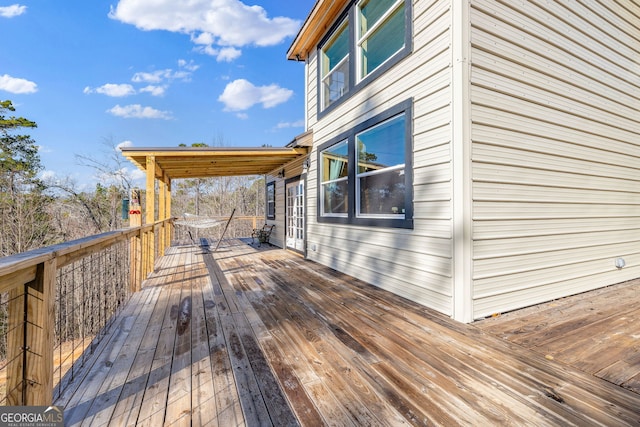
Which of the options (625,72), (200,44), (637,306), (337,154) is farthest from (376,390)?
(200,44)

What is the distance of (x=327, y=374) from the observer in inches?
65.4

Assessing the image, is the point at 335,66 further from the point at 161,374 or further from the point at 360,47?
the point at 161,374

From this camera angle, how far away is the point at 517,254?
108 inches

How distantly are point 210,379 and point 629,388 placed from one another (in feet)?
7.69

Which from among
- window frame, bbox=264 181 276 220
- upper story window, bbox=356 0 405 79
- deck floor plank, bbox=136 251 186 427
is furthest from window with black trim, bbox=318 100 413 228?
window frame, bbox=264 181 276 220

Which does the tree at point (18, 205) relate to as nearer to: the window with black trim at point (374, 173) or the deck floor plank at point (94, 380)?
the deck floor plank at point (94, 380)

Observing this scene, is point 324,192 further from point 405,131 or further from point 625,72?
point 625,72

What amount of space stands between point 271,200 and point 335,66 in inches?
189

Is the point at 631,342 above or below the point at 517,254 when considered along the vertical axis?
below

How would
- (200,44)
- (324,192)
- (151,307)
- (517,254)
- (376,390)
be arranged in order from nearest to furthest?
1. (376,390)
2. (517,254)
3. (151,307)
4. (324,192)
5. (200,44)

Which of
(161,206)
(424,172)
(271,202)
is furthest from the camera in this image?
(271,202)

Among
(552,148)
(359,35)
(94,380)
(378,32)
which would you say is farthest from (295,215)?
(94,380)

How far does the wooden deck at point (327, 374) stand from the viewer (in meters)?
1.32

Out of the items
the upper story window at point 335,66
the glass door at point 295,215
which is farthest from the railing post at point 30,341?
the glass door at point 295,215
